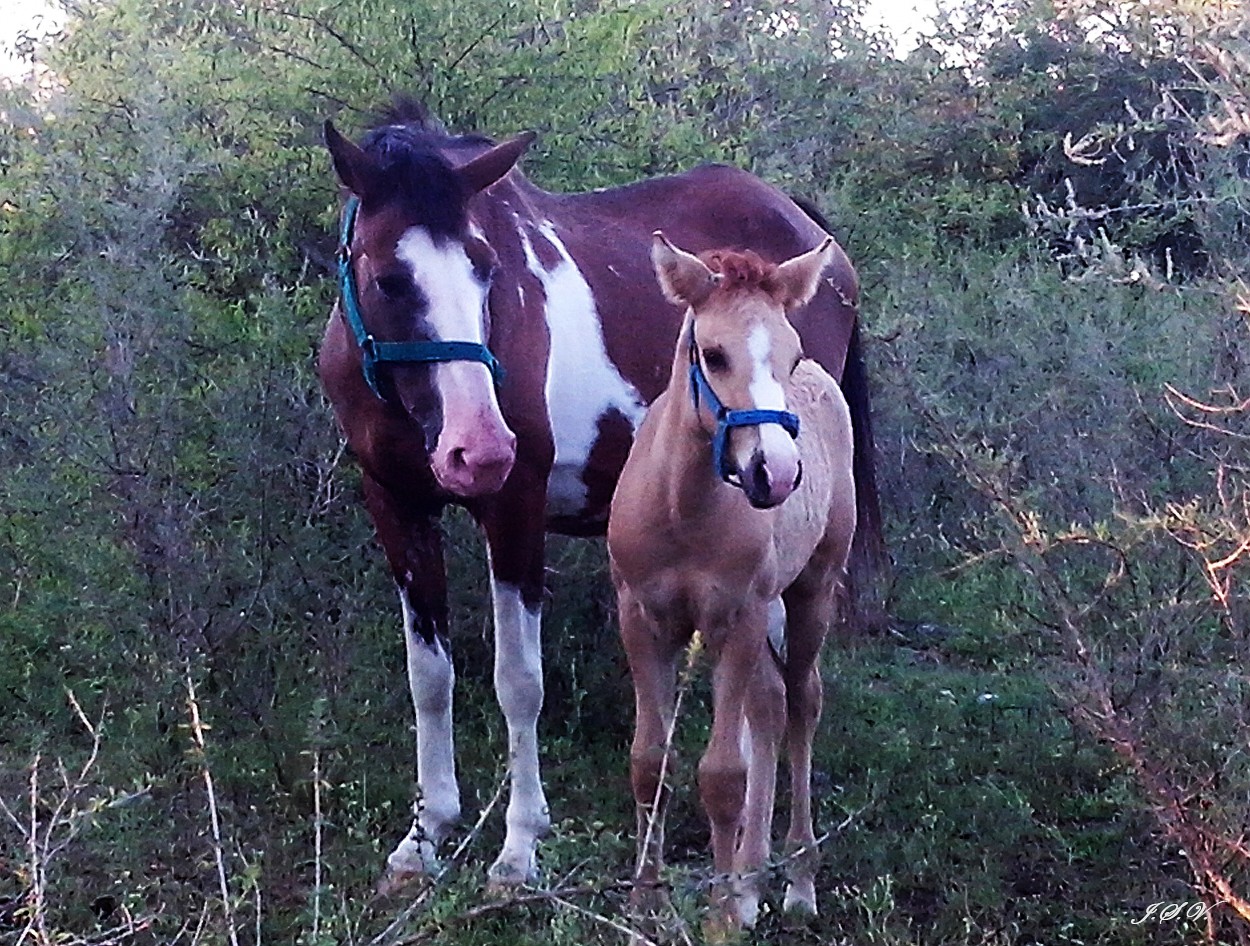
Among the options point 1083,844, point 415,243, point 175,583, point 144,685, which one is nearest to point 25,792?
point 144,685

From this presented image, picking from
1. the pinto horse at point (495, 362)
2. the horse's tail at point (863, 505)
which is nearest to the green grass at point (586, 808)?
the pinto horse at point (495, 362)

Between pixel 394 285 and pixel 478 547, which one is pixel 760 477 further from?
pixel 478 547

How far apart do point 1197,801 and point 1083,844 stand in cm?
80

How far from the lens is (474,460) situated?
3.13m

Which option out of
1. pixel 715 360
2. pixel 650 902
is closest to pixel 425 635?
pixel 650 902

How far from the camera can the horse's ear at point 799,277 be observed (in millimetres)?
3004

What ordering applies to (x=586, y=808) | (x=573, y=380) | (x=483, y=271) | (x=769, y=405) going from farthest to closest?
(x=573, y=380) → (x=586, y=808) → (x=483, y=271) → (x=769, y=405)

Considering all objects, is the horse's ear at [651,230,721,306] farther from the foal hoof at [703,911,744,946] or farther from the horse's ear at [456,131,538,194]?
the foal hoof at [703,911,744,946]

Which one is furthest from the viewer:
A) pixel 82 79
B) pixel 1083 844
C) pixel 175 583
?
pixel 82 79

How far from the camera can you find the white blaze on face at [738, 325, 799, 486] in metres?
2.64

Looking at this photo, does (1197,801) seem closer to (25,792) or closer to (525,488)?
(525,488)

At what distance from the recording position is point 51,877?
10.6 ft

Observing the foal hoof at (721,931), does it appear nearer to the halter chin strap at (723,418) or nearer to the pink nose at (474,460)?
the halter chin strap at (723,418)

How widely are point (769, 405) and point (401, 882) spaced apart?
1.59 metres
